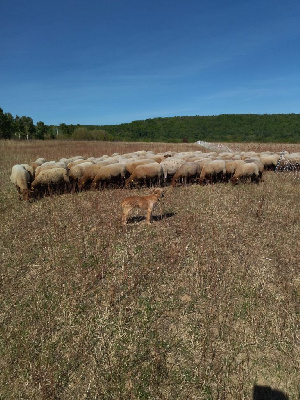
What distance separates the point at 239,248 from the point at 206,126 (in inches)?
3827

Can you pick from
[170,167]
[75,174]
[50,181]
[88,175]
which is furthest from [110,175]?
[170,167]

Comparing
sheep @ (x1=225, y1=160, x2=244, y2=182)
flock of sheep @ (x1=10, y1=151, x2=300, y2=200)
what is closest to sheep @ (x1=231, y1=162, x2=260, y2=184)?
flock of sheep @ (x1=10, y1=151, x2=300, y2=200)

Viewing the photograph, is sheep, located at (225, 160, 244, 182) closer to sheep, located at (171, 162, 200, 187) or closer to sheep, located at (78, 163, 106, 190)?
sheep, located at (171, 162, 200, 187)

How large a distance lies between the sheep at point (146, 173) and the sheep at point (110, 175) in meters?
0.43

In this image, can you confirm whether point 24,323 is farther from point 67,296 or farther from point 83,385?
point 83,385

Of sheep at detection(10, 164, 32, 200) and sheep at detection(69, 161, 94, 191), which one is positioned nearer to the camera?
sheep at detection(10, 164, 32, 200)

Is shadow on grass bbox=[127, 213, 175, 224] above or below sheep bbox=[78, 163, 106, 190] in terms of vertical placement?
below

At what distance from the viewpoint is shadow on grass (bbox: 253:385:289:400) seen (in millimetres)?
2734

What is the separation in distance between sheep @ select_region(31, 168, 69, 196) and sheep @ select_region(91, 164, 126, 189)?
3.96 feet

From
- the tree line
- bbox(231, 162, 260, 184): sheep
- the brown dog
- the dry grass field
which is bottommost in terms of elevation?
the dry grass field

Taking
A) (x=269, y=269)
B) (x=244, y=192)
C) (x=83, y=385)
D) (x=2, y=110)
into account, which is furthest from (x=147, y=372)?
(x=2, y=110)

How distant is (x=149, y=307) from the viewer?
399 centimetres

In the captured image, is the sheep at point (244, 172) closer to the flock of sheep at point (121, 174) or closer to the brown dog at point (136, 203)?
the flock of sheep at point (121, 174)

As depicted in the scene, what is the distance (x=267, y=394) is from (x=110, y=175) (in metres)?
9.40
